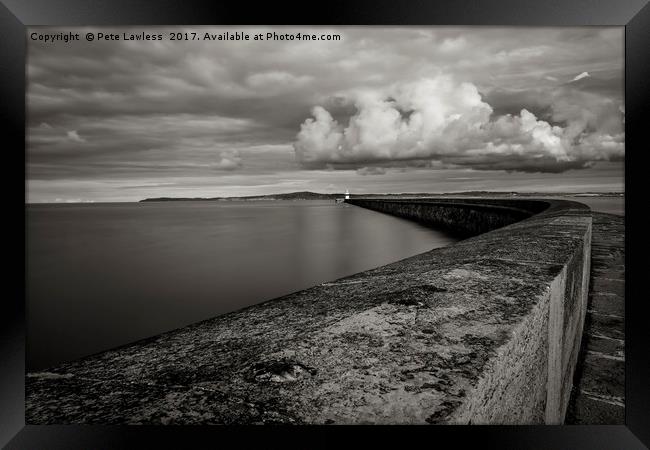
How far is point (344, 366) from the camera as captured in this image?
2.68 feet

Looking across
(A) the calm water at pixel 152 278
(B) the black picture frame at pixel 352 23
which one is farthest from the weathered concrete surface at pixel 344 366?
(A) the calm water at pixel 152 278

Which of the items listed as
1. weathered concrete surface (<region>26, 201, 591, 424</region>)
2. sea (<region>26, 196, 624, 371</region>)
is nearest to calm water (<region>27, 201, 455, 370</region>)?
sea (<region>26, 196, 624, 371</region>)

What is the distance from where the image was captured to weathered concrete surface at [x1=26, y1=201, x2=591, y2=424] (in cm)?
72

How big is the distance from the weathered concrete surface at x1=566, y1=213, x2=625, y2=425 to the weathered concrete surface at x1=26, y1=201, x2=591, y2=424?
1.83 feet

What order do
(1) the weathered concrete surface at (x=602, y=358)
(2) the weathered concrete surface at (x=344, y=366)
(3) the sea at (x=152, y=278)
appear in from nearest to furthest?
(2) the weathered concrete surface at (x=344, y=366) < (1) the weathered concrete surface at (x=602, y=358) < (3) the sea at (x=152, y=278)

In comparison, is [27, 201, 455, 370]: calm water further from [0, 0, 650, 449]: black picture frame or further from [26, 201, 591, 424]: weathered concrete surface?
[26, 201, 591, 424]: weathered concrete surface

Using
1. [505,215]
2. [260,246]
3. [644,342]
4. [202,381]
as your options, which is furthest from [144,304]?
[505,215]

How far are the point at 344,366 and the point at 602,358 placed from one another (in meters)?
2.08

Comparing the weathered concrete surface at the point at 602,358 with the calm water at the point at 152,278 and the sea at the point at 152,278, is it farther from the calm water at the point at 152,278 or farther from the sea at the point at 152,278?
the calm water at the point at 152,278

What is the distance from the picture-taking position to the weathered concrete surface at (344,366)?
2.35 ft

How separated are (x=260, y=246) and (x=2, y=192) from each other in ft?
40.9

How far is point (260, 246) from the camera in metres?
13.4

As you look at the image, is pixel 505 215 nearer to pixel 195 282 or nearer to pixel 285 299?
pixel 195 282

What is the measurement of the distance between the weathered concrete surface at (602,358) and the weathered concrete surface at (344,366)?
1.83ft
